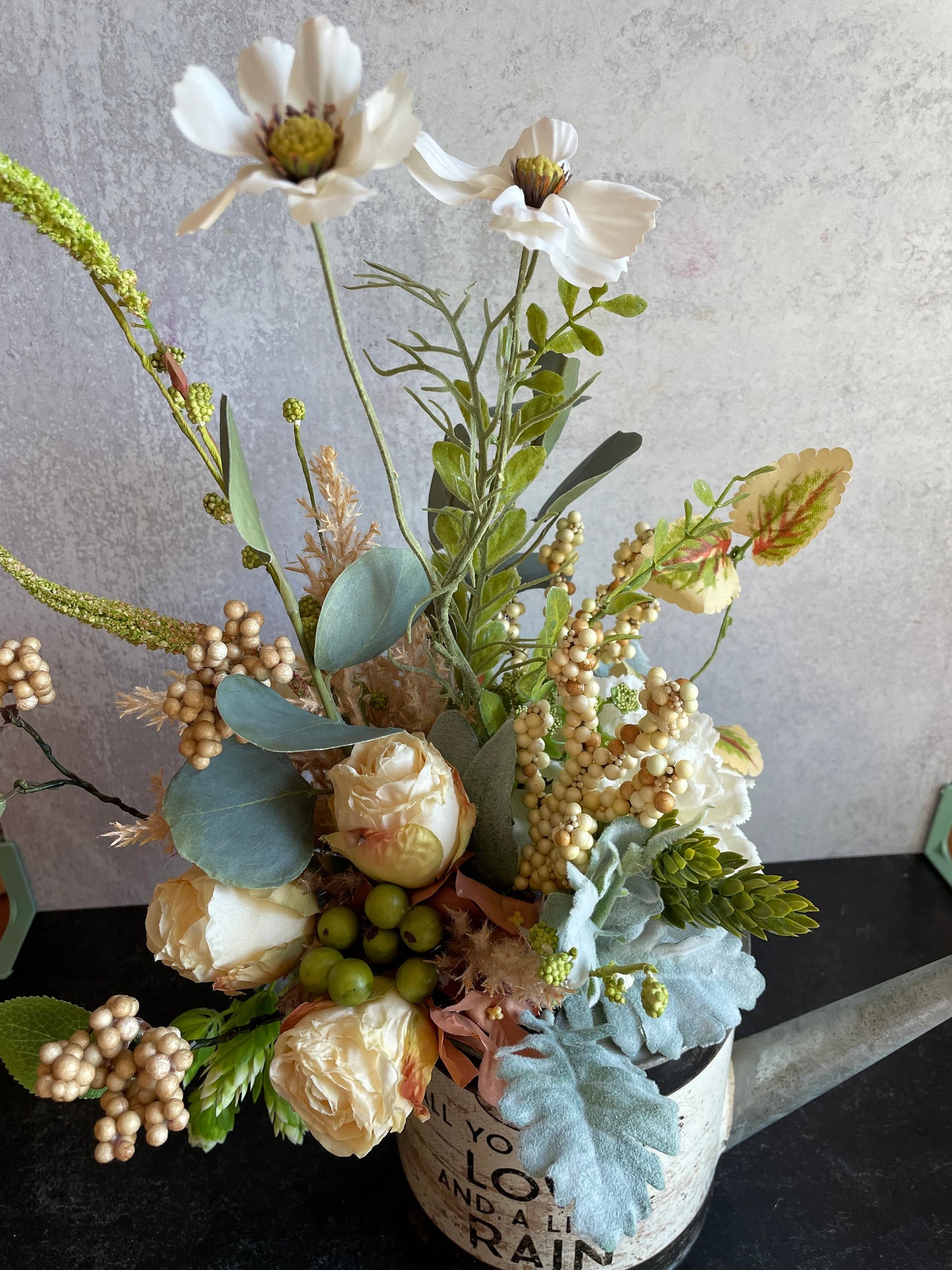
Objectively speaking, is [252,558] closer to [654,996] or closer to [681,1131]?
[654,996]

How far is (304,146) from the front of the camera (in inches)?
10.8

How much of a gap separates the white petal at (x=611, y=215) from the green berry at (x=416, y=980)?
33 centimetres

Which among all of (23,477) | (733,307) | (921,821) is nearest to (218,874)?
(23,477)

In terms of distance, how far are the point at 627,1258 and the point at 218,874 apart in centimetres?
35

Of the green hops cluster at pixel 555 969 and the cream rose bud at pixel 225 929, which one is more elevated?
the green hops cluster at pixel 555 969

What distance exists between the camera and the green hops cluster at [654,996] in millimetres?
361

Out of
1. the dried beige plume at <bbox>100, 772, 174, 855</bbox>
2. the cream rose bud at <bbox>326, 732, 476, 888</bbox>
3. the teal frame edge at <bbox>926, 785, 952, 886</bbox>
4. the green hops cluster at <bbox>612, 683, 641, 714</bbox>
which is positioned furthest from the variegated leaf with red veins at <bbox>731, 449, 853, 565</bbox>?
the teal frame edge at <bbox>926, 785, 952, 886</bbox>

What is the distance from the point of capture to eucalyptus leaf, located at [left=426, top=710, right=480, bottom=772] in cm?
46

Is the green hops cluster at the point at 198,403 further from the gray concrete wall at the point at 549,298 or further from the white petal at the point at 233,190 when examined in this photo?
the gray concrete wall at the point at 549,298

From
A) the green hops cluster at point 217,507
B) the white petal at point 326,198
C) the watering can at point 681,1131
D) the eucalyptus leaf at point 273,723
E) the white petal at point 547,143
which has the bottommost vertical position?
the watering can at point 681,1131

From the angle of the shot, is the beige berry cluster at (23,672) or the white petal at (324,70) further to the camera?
the beige berry cluster at (23,672)

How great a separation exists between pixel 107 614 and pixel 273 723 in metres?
0.09

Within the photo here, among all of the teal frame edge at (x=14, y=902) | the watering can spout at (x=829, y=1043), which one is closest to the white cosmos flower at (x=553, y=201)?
the watering can spout at (x=829, y=1043)

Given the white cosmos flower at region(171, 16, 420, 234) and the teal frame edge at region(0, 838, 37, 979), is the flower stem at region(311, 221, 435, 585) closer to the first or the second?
the white cosmos flower at region(171, 16, 420, 234)
